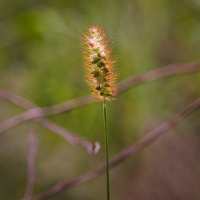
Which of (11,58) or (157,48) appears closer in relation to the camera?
(157,48)

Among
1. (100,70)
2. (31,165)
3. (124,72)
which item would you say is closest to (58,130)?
(31,165)

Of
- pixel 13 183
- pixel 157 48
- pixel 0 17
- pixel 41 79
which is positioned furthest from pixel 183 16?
pixel 13 183

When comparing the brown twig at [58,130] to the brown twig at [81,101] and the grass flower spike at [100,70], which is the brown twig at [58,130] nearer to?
the brown twig at [81,101]

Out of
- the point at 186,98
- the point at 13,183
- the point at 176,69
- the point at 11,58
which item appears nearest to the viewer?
the point at 176,69

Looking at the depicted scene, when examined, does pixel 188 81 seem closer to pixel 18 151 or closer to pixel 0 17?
pixel 0 17

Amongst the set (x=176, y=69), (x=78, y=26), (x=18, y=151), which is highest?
(x=18, y=151)

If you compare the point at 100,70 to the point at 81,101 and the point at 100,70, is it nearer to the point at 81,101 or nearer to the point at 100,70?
the point at 100,70

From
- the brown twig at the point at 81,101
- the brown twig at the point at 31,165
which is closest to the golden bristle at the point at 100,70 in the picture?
the brown twig at the point at 31,165

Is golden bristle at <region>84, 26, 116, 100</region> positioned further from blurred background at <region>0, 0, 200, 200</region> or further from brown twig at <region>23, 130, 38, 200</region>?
blurred background at <region>0, 0, 200, 200</region>

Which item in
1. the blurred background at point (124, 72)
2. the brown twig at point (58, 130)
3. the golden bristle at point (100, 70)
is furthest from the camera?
the blurred background at point (124, 72)
